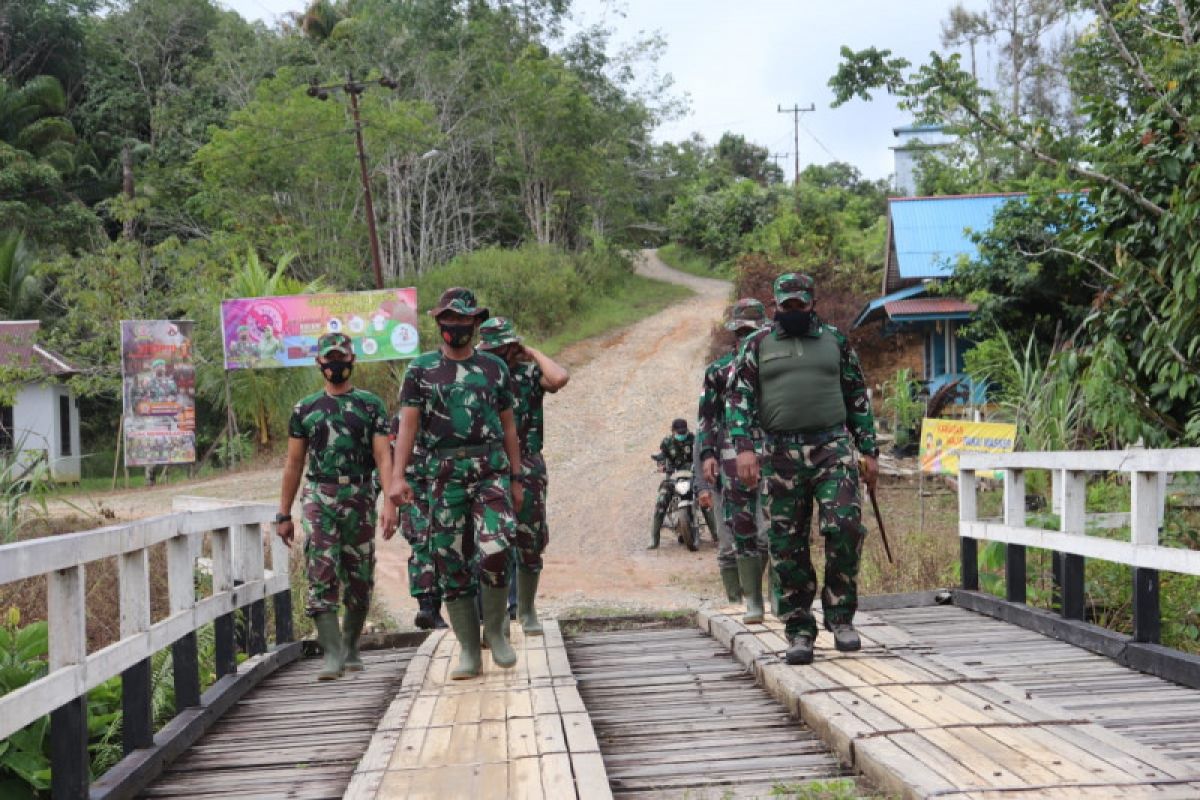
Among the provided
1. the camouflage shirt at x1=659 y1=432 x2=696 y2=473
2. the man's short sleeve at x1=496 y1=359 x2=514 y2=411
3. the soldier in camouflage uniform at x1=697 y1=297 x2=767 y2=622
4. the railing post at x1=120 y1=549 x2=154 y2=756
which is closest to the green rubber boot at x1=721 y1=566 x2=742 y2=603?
the soldier in camouflage uniform at x1=697 y1=297 x2=767 y2=622

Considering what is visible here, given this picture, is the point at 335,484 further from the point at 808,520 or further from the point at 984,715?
the point at 984,715

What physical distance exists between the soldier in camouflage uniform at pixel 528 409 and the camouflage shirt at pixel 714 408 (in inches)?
45.2

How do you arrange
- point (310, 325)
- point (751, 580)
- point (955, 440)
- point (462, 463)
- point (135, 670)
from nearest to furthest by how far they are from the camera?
point (135, 670), point (462, 463), point (751, 580), point (955, 440), point (310, 325)

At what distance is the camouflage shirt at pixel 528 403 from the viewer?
7232 mm

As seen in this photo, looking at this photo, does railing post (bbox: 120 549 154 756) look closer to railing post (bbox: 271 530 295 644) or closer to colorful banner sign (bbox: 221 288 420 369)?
railing post (bbox: 271 530 295 644)

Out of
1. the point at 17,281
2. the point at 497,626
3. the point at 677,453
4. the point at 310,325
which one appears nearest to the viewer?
the point at 497,626

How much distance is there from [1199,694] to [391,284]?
3425cm

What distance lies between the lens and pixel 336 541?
675cm

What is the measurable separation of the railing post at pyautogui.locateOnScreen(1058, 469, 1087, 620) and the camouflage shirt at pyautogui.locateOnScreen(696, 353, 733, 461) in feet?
7.02

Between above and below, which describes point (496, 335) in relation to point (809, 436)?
above

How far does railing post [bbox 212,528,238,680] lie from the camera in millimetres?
6660

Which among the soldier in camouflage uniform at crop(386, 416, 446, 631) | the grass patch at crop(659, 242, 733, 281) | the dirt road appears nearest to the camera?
the soldier in camouflage uniform at crop(386, 416, 446, 631)

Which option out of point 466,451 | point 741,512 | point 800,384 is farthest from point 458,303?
point 741,512

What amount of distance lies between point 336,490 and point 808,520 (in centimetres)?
252
